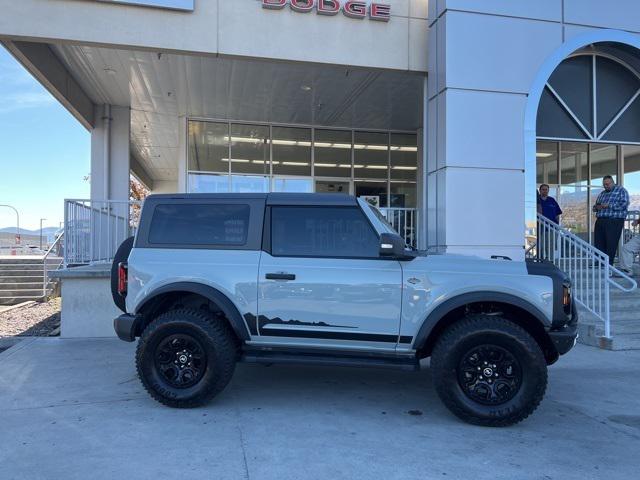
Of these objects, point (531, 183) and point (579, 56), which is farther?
point (579, 56)

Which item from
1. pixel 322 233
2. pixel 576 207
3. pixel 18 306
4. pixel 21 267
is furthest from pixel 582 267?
pixel 21 267

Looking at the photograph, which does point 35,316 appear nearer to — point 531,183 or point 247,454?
point 247,454

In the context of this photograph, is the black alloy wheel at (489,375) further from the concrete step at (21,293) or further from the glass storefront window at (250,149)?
the concrete step at (21,293)

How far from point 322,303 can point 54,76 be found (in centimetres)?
772

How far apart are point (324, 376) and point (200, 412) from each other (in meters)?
1.64

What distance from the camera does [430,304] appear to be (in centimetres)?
442

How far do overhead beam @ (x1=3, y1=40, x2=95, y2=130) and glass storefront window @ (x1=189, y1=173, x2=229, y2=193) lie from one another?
266 cm

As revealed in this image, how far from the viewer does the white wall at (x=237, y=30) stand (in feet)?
24.9

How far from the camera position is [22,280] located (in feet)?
49.9

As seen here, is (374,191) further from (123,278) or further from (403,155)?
(123,278)

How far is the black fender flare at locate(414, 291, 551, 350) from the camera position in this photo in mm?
4320

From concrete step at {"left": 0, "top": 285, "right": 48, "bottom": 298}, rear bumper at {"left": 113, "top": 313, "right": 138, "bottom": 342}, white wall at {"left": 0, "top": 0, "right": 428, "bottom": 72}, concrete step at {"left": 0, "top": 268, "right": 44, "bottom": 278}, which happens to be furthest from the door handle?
concrete step at {"left": 0, "top": 268, "right": 44, "bottom": 278}

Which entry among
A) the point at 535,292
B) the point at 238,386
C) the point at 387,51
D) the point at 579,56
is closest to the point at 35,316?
the point at 238,386

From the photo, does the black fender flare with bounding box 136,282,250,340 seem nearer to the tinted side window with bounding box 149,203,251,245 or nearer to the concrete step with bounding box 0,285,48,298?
the tinted side window with bounding box 149,203,251,245
